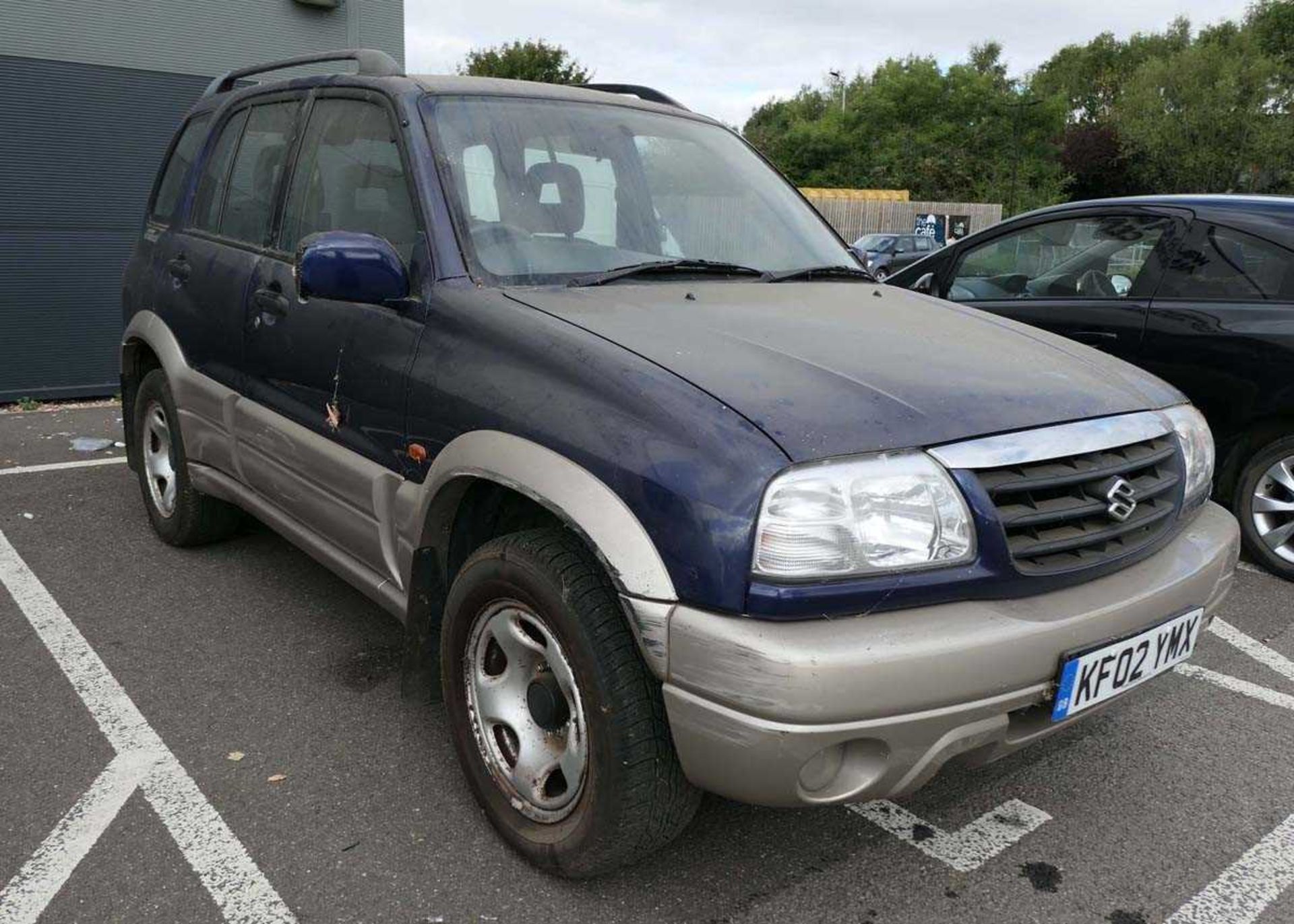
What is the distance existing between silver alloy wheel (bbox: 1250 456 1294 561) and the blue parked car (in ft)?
7.11

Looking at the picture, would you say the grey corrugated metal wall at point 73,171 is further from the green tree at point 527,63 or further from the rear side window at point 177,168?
the green tree at point 527,63

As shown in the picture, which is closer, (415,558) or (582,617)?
(582,617)

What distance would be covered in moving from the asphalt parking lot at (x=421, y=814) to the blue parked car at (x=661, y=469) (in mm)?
272

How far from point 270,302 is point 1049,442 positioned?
236cm

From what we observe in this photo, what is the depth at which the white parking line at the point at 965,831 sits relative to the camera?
8.39 feet

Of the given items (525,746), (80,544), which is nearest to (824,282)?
(525,746)

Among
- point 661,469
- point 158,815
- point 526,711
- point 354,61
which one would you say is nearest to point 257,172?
point 354,61

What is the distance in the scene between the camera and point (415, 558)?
264 centimetres

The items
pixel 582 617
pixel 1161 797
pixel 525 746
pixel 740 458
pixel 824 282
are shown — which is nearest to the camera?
pixel 740 458

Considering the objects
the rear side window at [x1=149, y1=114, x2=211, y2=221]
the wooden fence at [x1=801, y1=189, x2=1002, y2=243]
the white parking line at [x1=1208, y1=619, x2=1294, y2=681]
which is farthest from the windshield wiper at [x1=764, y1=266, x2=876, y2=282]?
the wooden fence at [x1=801, y1=189, x2=1002, y2=243]

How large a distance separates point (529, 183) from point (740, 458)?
131 cm

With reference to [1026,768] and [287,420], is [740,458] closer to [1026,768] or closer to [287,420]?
[1026,768]

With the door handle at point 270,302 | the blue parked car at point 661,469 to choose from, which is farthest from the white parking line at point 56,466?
the door handle at point 270,302

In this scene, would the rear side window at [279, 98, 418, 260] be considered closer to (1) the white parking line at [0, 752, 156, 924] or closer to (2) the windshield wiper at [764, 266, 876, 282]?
(2) the windshield wiper at [764, 266, 876, 282]
